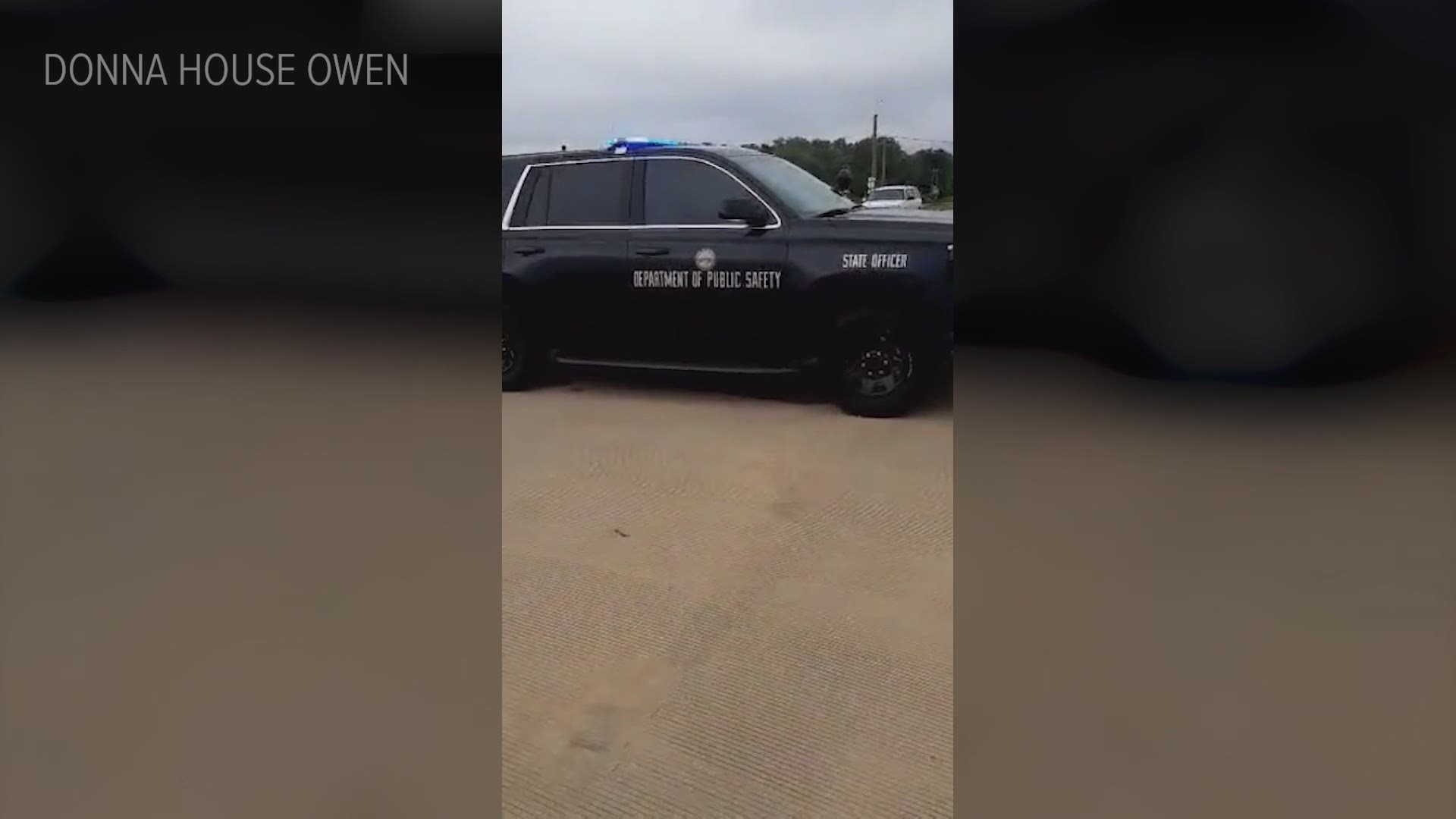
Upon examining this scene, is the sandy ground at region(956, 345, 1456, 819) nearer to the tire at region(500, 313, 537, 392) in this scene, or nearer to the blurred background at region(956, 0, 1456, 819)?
the blurred background at region(956, 0, 1456, 819)

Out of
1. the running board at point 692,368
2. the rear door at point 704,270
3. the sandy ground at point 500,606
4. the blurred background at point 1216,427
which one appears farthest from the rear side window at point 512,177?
the blurred background at point 1216,427

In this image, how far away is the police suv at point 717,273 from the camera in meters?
4.61

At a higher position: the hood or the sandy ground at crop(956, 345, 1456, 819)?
the hood

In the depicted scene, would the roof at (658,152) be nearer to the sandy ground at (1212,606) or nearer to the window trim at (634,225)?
the window trim at (634,225)

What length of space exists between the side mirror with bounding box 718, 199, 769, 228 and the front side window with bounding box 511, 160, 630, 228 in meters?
0.52

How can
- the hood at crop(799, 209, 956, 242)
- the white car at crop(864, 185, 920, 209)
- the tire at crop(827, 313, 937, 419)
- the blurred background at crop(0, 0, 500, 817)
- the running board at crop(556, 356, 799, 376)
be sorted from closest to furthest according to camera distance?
1. the blurred background at crop(0, 0, 500, 817)
2. the white car at crop(864, 185, 920, 209)
3. the hood at crop(799, 209, 956, 242)
4. the tire at crop(827, 313, 937, 419)
5. the running board at crop(556, 356, 799, 376)

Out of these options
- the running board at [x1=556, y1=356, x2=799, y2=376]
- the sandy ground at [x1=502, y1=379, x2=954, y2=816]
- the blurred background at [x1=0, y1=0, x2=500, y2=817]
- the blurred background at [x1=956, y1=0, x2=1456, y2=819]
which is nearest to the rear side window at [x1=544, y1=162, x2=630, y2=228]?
the running board at [x1=556, y1=356, x2=799, y2=376]

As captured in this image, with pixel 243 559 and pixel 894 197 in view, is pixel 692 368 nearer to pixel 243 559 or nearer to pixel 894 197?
pixel 894 197

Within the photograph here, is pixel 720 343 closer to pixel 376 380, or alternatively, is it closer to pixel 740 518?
pixel 740 518

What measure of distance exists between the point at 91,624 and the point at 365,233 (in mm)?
1072

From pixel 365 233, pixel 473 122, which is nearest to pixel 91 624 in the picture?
pixel 365 233

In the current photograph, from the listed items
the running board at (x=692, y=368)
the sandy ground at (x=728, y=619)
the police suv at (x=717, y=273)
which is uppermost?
the police suv at (x=717, y=273)

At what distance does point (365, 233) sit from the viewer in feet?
7.67

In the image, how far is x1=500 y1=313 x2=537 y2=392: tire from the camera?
5074 mm
